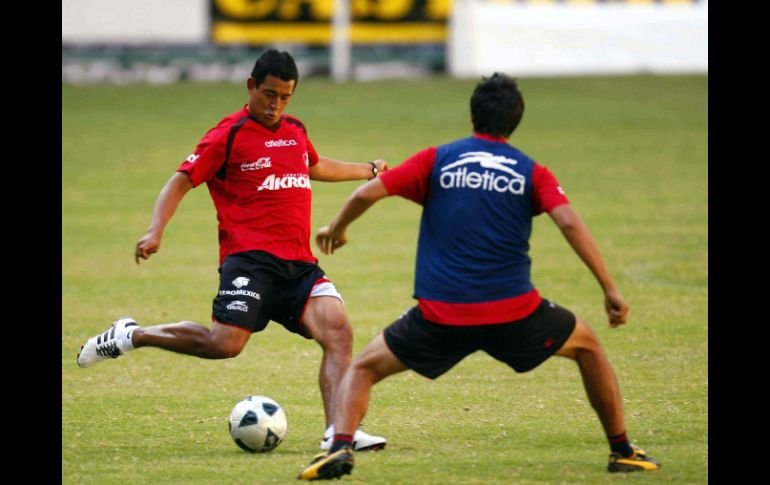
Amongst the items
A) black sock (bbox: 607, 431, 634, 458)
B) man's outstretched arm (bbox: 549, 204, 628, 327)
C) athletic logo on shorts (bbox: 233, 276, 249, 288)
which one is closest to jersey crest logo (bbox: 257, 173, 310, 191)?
athletic logo on shorts (bbox: 233, 276, 249, 288)

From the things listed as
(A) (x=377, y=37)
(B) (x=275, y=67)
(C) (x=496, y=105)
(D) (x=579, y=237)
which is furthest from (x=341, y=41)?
(D) (x=579, y=237)

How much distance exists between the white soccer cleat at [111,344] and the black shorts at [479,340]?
2.05 metres

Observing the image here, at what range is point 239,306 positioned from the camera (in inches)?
323

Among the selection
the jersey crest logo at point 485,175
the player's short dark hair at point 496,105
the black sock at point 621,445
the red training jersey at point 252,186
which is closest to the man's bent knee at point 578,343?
the black sock at point 621,445

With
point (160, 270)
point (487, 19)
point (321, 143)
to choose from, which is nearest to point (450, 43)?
point (487, 19)

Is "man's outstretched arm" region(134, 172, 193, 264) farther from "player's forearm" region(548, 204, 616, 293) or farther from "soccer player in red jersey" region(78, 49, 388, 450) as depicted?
"player's forearm" region(548, 204, 616, 293)

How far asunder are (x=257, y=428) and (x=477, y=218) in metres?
2.02

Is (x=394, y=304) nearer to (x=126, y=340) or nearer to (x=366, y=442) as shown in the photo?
(x=126, y=340)

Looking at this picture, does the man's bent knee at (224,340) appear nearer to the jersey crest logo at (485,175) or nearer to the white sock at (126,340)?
the white sock at (126,340)

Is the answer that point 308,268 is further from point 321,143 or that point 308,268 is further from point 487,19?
point 487,19

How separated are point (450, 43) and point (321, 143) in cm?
823

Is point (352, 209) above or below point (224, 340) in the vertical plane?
above
